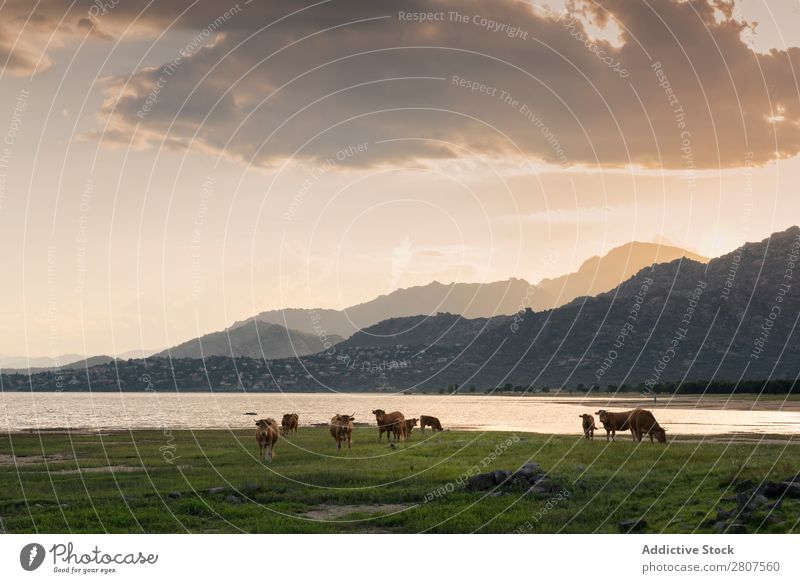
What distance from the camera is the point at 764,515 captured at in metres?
25.5

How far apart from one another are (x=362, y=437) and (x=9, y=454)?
83.4 feet

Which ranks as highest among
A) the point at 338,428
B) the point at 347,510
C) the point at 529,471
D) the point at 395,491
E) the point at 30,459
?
the point at 338,428

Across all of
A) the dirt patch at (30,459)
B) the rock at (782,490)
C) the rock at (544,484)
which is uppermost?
the rock at (782,490)

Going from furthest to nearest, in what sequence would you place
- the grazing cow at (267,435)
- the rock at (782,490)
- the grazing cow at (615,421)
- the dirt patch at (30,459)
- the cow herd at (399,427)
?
the grazing cow at (615,421) → the dirt patch at (30,459) → the cow herd at (399,427) → the grazing cow at (267,435) → the rock at (782,490)

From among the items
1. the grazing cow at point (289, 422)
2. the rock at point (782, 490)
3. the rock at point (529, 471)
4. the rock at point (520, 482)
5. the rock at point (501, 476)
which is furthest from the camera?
the grazing cow at point (289, 422)

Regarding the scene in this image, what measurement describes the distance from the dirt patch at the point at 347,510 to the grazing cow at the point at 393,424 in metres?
28.1

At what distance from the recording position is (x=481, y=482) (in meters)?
33.6

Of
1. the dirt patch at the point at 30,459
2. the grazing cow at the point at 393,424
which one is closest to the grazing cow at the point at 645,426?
the grazing cow at the point at 393,424

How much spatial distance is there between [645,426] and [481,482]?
22.9 metres

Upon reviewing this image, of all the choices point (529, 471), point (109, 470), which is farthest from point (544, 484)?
point (109, 470)

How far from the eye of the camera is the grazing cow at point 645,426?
52656 mm

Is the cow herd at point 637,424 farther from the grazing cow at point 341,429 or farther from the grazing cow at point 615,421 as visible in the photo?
the grazing cow at point 341,429

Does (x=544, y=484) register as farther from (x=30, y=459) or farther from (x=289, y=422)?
(x=289, y=422)
